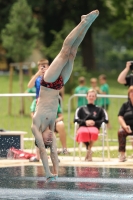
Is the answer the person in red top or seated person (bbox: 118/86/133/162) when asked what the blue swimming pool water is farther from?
seated person (bbox: 118/86/133/162)

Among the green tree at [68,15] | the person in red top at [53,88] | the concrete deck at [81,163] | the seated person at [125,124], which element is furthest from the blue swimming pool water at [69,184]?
the green tree at [68,15]

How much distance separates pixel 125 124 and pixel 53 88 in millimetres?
4361

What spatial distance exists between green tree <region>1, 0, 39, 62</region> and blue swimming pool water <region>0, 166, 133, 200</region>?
16060mm

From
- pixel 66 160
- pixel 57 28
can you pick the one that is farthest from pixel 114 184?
pixel 57 28

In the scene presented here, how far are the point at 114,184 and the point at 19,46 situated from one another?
18.3m

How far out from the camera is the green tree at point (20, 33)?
94.3 ft

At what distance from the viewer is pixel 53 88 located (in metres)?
10.6

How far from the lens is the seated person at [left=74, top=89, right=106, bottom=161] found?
14.4m

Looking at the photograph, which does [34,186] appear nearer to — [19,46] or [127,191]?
[127,191]

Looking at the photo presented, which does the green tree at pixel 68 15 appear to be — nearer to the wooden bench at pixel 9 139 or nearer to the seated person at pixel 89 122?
the wooden bench at pixel 9 139

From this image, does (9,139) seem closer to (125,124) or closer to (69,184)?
(125,124)

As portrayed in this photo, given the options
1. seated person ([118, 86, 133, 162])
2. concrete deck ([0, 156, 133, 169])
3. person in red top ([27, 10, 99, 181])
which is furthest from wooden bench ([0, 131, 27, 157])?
person in red top ([27, 10, 99, 181])

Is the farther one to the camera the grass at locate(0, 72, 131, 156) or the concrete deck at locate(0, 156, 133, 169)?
the grass at locate(0, 72, 131, 156)

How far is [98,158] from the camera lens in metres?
14.9
